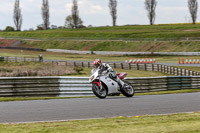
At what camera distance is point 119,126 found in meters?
8.75

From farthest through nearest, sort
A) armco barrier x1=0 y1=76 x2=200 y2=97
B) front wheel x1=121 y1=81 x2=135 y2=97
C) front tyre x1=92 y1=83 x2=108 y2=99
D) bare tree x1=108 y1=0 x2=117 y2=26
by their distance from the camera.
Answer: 1. bare tree x1=108 y1=0 x2=117 y2=26
2. armco barrier x1=0 y1=76 x2=200 y2=97
3. front wheel x1=121 y1=81 x2=135 y2=97
4. front tyre x1=92 y1=83 x2=108 y2=99

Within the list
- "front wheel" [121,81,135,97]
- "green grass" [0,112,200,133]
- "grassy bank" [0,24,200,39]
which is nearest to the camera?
"green grass" [0,112,200,133]

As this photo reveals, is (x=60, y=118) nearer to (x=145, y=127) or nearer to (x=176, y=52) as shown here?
(x=145, y=127)

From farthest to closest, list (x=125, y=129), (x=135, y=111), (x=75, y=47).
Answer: (x=75, y=47), (x=135, y=111), (x=125, y=129)

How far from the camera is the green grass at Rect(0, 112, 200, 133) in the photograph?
27.0 feet

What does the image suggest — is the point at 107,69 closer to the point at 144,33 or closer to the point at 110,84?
the point at 110,84

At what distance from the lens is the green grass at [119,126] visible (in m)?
8.22

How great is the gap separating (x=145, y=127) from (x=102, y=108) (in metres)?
3.92

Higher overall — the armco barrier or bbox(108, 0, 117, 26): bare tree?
bbox(108, 0, 117, 26): bare tree

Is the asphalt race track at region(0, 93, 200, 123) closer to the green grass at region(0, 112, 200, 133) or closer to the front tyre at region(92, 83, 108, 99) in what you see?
the green grass at region(0, 112, 200, 133)

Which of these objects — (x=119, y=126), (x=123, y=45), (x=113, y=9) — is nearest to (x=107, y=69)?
(x=119, y=126)

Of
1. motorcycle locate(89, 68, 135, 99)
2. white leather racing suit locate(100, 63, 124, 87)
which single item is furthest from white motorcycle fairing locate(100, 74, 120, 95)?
white leather racing suit locate(100, 63, 124, 87)

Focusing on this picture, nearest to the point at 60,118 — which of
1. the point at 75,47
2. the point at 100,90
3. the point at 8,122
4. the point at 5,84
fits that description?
the point at 8,122

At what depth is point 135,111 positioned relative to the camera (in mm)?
11789
